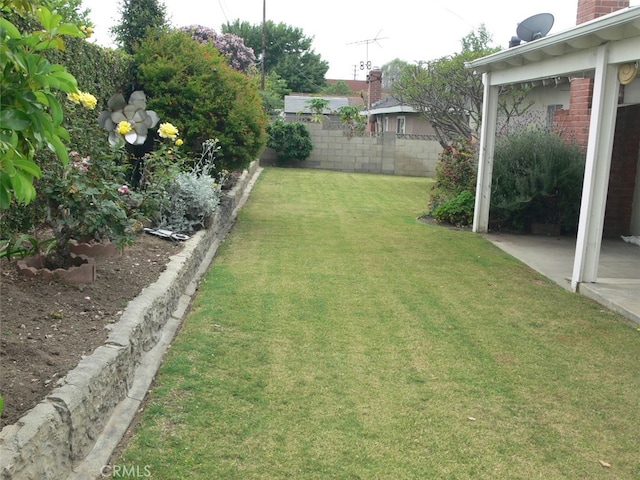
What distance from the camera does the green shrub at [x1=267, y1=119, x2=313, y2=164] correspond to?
77.3ft

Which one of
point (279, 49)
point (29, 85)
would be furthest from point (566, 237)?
point (279, 49)

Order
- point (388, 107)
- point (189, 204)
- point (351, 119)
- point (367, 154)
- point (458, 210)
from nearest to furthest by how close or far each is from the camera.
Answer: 1. point (189, 204)
2. point (458, 210)
3. point (367, 154)
4. point (351, 119)
5. point (388, 107)

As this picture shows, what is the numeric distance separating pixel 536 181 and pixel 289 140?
46.4 feet

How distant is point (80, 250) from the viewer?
591cm

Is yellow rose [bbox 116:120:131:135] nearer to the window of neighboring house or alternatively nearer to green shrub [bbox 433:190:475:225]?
green shrub [bbox 433:190:475:225]

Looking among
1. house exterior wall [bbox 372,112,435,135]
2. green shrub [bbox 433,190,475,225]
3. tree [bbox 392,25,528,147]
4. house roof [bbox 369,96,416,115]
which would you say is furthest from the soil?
house roof [bbox 369,96,416,115]

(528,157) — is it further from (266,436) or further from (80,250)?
(266,436)

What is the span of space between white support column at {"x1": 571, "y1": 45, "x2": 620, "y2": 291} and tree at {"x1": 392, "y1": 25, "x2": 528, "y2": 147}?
9739 millimetres

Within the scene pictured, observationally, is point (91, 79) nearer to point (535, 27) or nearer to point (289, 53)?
point (535, 27)

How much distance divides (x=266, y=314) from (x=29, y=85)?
409 cm

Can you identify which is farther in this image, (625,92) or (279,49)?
(279,49)

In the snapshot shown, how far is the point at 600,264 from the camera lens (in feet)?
28.0

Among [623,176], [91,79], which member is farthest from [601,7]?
[91,79]

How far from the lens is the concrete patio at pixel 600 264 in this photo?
6.77 metres
